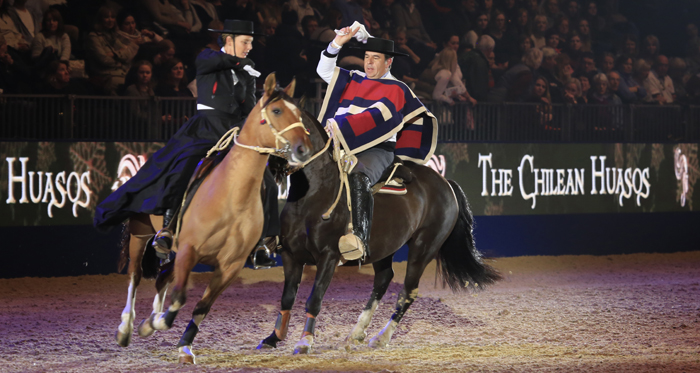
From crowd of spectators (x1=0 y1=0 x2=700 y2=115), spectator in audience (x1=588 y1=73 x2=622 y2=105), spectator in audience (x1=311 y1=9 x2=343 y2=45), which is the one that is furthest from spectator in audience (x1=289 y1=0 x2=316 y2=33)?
spectator in audience (x1=588 y1=73 x2=622 y2=105)

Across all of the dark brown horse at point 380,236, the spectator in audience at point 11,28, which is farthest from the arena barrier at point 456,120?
the dark brown horse at point 380,236

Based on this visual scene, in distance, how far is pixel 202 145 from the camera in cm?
590

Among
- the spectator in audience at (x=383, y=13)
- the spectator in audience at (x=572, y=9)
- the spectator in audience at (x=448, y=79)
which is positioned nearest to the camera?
the spectator in audience at (x=448, y=79)

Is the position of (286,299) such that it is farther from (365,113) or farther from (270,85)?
(270,85)

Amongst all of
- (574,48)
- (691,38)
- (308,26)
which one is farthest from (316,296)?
(691,38)

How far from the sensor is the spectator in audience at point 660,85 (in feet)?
51.3

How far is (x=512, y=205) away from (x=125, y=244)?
771 centimetres

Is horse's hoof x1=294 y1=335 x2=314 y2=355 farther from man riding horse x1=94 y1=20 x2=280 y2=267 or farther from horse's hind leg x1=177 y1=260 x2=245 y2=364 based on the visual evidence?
horse's hind leg x1=177 y1=260 x2=245 y2=364

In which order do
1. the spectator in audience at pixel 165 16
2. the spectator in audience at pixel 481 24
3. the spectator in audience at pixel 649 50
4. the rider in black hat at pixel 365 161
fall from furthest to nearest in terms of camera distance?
1. the spectator in audience at pixel 649 50
2. the spectator in audience at pixel 481 24
3. the spectator in audience at pixel 165 16
4. the rider in black hat at pixel 365 161

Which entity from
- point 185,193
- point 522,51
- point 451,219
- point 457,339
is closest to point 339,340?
point 457,339

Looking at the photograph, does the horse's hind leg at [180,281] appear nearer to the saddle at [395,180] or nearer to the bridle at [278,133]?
the bridle at [278,133]

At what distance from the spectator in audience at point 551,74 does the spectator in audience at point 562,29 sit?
0.70m

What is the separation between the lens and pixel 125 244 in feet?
20.9

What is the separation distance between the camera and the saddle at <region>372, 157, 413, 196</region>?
6832mm
